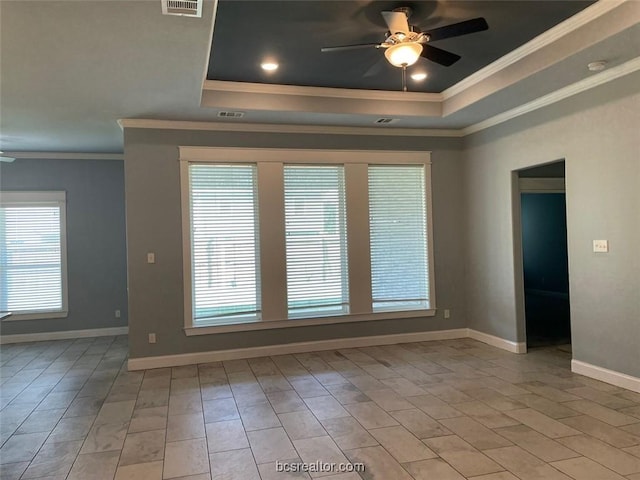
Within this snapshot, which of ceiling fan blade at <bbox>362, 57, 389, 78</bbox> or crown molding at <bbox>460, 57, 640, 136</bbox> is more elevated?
ceiling fan blade at <bbox>362, 57, 389, 78</bbox>

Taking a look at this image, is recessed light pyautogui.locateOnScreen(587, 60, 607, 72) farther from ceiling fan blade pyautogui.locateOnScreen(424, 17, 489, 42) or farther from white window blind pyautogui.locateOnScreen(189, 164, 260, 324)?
white window blind pyautogui.locateOnScreen(189, 164, 260, 324)

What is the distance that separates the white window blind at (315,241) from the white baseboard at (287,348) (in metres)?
0.39

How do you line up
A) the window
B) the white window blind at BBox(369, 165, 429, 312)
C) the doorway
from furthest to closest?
1. the doorway
2. the window
3. the white window blind at BBox(369, 165, 429, 312)

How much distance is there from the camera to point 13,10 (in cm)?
262

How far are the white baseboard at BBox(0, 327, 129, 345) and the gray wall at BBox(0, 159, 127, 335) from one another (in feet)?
0.19

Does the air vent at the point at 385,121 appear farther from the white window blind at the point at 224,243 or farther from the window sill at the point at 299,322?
the window sill at the point at 299,322

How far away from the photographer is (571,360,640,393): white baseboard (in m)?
3.88

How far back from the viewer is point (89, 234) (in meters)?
6.99

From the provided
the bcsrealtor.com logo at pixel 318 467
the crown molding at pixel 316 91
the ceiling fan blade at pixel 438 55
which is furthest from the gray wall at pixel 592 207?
the bcsrealtor.com logo at pixel 318 467

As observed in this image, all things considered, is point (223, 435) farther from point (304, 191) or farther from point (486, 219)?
point (486, 219)

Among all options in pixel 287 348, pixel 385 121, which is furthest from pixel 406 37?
pixel 287 348

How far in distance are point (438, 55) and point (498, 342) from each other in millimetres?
3702

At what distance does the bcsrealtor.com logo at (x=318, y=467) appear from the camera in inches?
107

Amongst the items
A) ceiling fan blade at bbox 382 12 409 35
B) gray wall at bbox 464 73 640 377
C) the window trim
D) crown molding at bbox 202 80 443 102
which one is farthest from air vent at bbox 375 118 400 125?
ceiling fan blade at bbox 382 12 409 35
